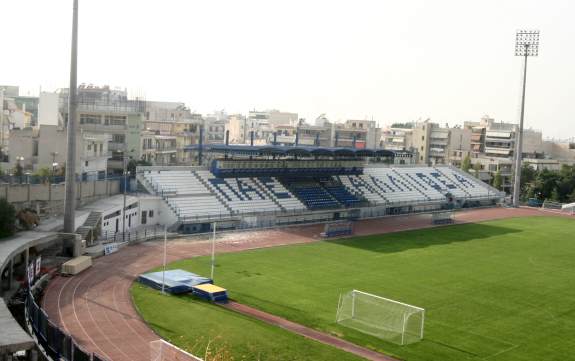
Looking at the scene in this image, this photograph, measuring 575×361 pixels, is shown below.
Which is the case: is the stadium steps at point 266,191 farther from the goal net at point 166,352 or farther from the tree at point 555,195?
the tree at point 555,195

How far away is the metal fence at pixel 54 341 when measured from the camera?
17250 millimetres

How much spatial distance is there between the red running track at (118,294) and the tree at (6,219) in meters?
3.10

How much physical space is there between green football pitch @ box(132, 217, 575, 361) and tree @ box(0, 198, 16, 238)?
650cm

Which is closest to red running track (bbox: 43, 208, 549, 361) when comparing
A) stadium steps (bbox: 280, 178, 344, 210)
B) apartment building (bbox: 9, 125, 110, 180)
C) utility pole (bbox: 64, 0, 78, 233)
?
utility pole (bbox: 64, 0, 78, 233)

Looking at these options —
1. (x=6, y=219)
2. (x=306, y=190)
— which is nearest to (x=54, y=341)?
(x=6, y=219)

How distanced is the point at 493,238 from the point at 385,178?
19.7 metres

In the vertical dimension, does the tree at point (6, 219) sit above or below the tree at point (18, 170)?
below

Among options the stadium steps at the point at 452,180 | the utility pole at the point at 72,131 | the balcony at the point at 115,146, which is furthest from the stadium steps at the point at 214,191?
the stadium steps at the point at 452,180

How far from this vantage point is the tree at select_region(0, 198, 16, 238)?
27.8 metres

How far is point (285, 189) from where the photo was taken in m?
54.1

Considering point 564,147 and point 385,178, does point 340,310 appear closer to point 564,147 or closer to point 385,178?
point 385,178

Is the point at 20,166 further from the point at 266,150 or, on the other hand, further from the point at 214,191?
the point at 266,150

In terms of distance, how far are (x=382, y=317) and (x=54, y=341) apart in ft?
39.7

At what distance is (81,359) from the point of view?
56.4ft
